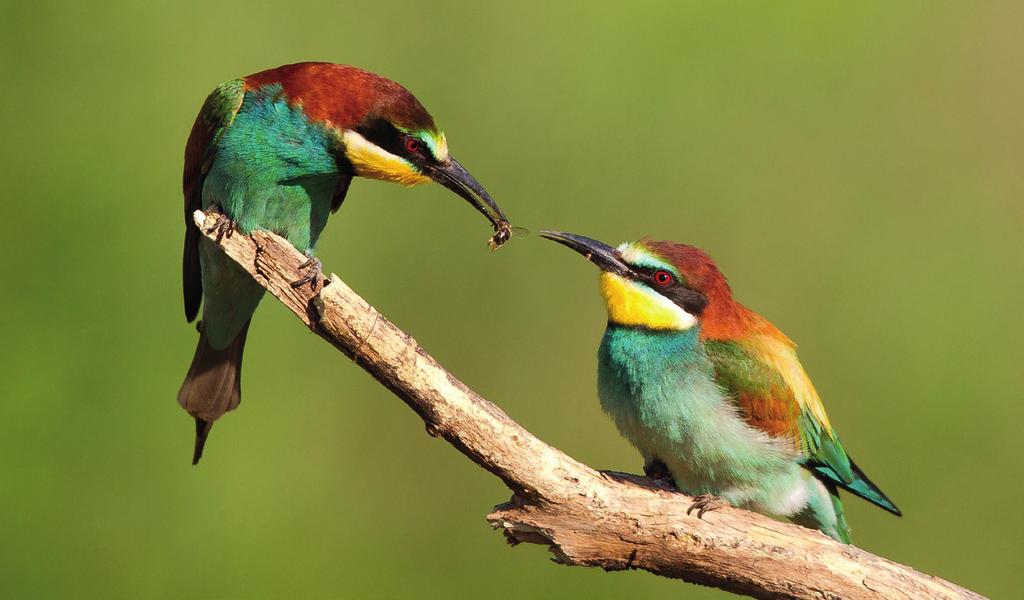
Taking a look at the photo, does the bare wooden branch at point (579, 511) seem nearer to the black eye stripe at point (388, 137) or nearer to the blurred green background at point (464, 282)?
the black eye stripe at point (388, 137)

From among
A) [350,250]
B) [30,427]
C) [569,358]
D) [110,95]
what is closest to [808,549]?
[569,358]

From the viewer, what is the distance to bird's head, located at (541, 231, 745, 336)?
2787 millimetres

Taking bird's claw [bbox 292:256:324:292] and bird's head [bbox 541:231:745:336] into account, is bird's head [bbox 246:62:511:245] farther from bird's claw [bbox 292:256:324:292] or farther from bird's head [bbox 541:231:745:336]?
bird's claw [bbox 292:256:324:292]

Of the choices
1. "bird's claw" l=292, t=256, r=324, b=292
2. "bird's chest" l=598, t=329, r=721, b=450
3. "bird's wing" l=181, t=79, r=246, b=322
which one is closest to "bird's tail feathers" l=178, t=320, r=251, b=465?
"bird's wing" l=181, t=79, r=246, b=322

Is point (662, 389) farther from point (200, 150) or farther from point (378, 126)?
point (200, 150)

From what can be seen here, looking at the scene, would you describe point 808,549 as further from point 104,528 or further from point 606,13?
point 606,13

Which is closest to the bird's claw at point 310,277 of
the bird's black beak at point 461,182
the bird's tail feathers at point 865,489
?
the bird's black beak at point 461,182

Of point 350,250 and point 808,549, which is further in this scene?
point 350,250

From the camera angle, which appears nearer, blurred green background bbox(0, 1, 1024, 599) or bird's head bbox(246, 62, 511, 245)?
bird's head bbox(246, 62, 511, 245)

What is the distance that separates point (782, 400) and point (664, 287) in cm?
38

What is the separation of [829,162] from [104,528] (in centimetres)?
283

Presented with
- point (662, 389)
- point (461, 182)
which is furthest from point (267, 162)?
point (662, 389)

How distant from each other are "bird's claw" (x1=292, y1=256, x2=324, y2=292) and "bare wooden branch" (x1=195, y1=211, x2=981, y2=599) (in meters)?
0.01

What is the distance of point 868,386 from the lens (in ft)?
14.0
